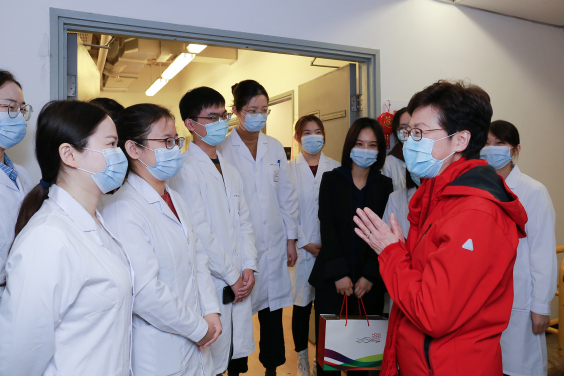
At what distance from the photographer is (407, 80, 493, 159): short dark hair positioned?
52.1 inches

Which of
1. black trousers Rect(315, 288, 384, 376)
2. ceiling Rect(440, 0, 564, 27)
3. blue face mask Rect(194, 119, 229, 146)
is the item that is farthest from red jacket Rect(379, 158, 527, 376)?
ceiling Rect(440, 0, 564, 27)

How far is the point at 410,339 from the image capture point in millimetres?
1299

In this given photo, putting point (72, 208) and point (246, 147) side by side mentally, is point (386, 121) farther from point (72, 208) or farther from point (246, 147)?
point (72, 208)

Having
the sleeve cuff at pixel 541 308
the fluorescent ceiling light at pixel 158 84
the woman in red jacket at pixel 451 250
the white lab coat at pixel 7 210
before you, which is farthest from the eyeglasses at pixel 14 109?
the fluorescent ceiling light at pixel 158 84

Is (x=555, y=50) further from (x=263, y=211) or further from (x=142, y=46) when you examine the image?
(x=142, y=46)

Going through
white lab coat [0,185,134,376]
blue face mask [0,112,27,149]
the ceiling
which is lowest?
white lab coat [0,185,134,376]

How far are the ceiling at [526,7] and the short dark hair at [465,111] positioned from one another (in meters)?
2.39

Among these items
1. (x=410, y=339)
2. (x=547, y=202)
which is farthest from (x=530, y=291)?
(x=410, y=339)

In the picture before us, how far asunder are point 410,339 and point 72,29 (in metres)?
2.24

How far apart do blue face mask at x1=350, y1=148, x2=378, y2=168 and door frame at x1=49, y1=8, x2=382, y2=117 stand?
677mm

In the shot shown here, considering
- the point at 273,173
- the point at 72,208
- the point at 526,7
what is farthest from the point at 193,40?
the point at 526,7

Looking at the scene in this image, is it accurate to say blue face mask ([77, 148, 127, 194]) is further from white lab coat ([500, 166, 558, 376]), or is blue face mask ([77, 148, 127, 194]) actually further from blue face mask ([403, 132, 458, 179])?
white lab coat ([500, 166, 558, 376])

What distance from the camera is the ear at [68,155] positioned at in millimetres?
1183

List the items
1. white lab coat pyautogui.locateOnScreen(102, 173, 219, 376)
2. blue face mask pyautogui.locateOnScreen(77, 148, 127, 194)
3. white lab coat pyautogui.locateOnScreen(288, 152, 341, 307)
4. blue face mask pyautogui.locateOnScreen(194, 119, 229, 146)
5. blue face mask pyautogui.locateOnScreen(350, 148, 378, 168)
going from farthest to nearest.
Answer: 1. white lab coat pyautogui.locateOnScreen(288, 152, 341, 307)
2. blue face mask pyautogui.locateOnScreen(350, 148, 378, 168)
3. blue face mask pyautogui.locateOnScreen(194, 119, 229, 146)
4. white lab coat pyautogui.locateOnScreen(102, 173, 219, 376)
5. blue face mask pyautogui.locateOnScreen(77, 148, 127, 194)
